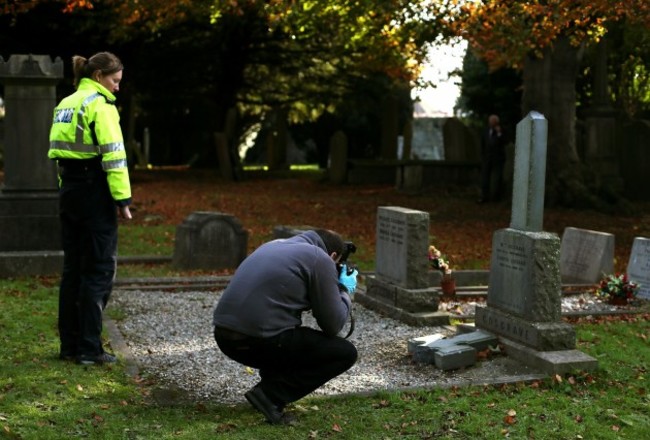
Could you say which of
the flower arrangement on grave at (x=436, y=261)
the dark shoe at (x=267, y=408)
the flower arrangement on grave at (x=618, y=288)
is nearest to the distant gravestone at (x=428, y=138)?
the flower arrangement on grave at (x=618, y=288)

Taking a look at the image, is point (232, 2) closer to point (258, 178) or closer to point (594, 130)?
point (594, 130)

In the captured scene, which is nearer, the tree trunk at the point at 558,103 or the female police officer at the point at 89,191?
the female police officer at the point at 89,191

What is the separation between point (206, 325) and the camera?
427 inches

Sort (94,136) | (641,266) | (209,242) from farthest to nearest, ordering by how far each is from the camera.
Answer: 1. (209,242)
2. (641,266)
3. (94,136)

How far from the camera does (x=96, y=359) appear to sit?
8492 mm

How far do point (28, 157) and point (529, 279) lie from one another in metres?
6.71

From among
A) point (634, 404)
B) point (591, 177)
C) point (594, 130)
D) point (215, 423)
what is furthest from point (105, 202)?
point (594, 130)

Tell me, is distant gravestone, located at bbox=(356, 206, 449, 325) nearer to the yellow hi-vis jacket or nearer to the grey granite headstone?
the grey granite headstone

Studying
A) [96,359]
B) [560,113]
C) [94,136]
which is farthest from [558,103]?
[96,359]

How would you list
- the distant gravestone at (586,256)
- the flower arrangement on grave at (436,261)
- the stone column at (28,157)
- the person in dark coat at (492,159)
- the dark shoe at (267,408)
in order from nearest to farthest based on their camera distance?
the dark shoe at (267,408)
the flower arrangement on grave at (436,261)
the stone column at (28,157)
the distant gravestone at (586,256)
the person in dark coat at (492,159)

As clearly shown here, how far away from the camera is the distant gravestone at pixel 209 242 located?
14250 millimetres

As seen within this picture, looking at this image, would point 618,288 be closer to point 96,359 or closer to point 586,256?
point 586,256

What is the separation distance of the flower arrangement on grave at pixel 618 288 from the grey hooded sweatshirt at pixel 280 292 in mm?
6467

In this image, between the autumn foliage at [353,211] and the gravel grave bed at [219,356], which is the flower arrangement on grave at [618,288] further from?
the autumn foliage at [353,211]
